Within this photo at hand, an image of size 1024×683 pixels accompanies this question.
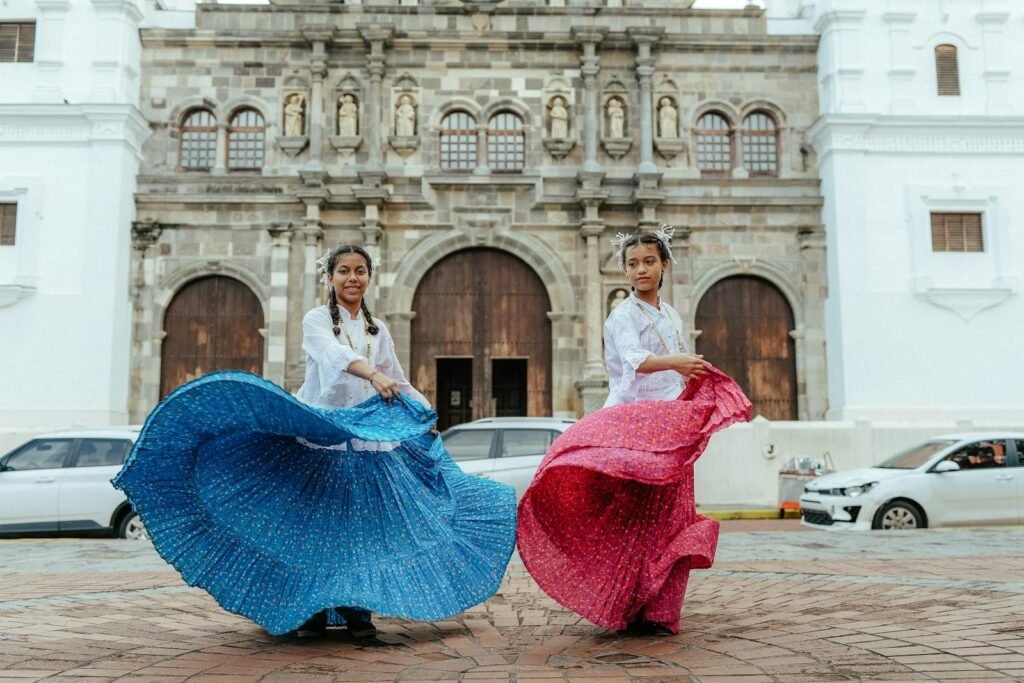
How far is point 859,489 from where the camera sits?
39.2ft

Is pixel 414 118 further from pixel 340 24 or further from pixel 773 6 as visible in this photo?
pixel 773 6

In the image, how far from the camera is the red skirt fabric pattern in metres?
4.47

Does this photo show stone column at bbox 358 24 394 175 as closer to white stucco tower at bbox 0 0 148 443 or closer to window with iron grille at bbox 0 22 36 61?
white stucco tower at bbox 0 0 148 443

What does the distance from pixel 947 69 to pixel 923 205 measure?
3.25 m

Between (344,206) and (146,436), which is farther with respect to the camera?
(344,206)

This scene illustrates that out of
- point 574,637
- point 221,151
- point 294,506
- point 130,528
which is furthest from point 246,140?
point 574,637

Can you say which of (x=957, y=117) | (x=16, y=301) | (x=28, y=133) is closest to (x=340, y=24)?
(x=28, y=133)

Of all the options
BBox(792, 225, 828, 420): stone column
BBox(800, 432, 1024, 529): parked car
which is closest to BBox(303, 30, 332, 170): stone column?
BBox(792, 225, 828, 420): stone column

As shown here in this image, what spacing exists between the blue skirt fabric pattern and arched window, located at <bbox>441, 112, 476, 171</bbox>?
53.8 ft

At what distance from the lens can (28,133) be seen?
19.5m

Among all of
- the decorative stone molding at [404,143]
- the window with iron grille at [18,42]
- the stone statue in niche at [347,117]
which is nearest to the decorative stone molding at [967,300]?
the decorative stone molding at [404,143]

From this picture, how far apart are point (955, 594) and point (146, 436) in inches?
191

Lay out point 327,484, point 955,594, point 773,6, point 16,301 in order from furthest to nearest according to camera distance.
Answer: point 773,6
point 16,301
point 955,594
point 327,484

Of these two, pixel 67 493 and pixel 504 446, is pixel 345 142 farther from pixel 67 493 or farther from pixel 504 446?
pixel 67 493
